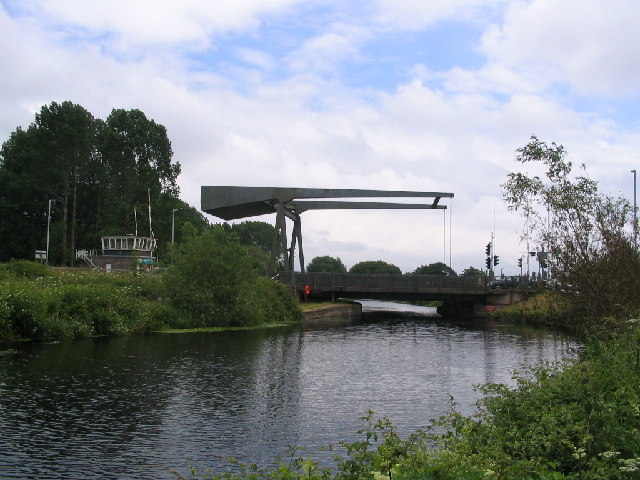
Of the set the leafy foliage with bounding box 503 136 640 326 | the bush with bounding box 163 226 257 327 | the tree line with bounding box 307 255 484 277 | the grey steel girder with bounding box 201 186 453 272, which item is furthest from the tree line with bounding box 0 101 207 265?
the tree line with bounding box 307 255 484 277

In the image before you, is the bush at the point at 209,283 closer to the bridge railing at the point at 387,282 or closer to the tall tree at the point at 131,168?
the bridge railing at the point at 387,282

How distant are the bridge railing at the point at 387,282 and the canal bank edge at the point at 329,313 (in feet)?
6.96

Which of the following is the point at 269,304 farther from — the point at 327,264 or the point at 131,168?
the point at 327,264

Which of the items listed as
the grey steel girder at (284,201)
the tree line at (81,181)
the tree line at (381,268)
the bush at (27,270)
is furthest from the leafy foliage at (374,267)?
the bush at (27,270)

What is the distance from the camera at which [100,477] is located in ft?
38.8

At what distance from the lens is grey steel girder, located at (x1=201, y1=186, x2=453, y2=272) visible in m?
53.8

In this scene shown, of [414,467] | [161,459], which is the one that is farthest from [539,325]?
[414,467]

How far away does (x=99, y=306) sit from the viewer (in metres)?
36.8

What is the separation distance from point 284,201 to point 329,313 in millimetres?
11982

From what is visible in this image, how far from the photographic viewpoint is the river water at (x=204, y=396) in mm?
13344

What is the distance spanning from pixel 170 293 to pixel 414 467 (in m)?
36.5

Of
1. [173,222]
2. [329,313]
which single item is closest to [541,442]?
[329,313]

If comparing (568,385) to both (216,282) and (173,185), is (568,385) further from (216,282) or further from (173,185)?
(173,185)

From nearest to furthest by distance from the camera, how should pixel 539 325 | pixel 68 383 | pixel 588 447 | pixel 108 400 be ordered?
pixel 588 447
pixel 108 400
pixel 68 383
pixel 539 325
